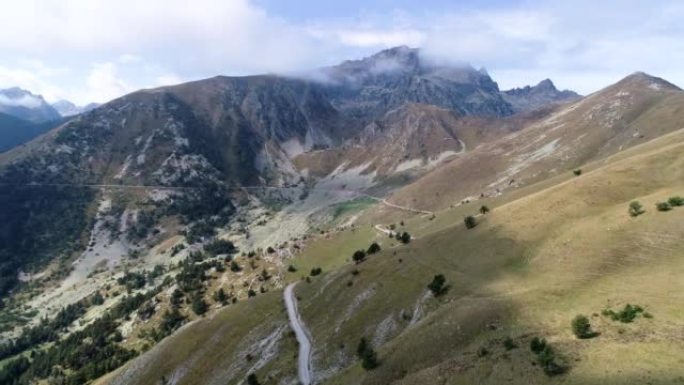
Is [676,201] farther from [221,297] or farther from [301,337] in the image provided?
[221,297]

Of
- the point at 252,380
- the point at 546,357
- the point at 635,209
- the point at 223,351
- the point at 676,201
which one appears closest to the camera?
the point at 546,357

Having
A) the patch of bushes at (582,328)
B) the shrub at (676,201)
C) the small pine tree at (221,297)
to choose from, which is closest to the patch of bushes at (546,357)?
the patch of bushes at (582,328)

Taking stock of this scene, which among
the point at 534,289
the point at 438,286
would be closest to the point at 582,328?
the point at 534,289

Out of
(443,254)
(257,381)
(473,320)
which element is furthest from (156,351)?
(473,320)

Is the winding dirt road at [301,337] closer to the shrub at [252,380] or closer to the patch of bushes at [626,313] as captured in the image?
the shrub at [252,380]

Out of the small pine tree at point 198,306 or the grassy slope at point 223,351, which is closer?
the grassy slope at point 223,351

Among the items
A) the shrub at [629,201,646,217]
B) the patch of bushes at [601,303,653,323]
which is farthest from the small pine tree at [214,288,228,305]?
the patch of bushes at [601,303,653,323]

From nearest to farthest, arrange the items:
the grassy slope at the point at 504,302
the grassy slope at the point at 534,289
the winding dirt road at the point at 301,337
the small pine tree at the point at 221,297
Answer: the grassy slope at the point at 534,289 → the grassy slope at the point at 504,302 → the winding dirt road at the point at 301,337 → the small pine tree at the point at 221,297
